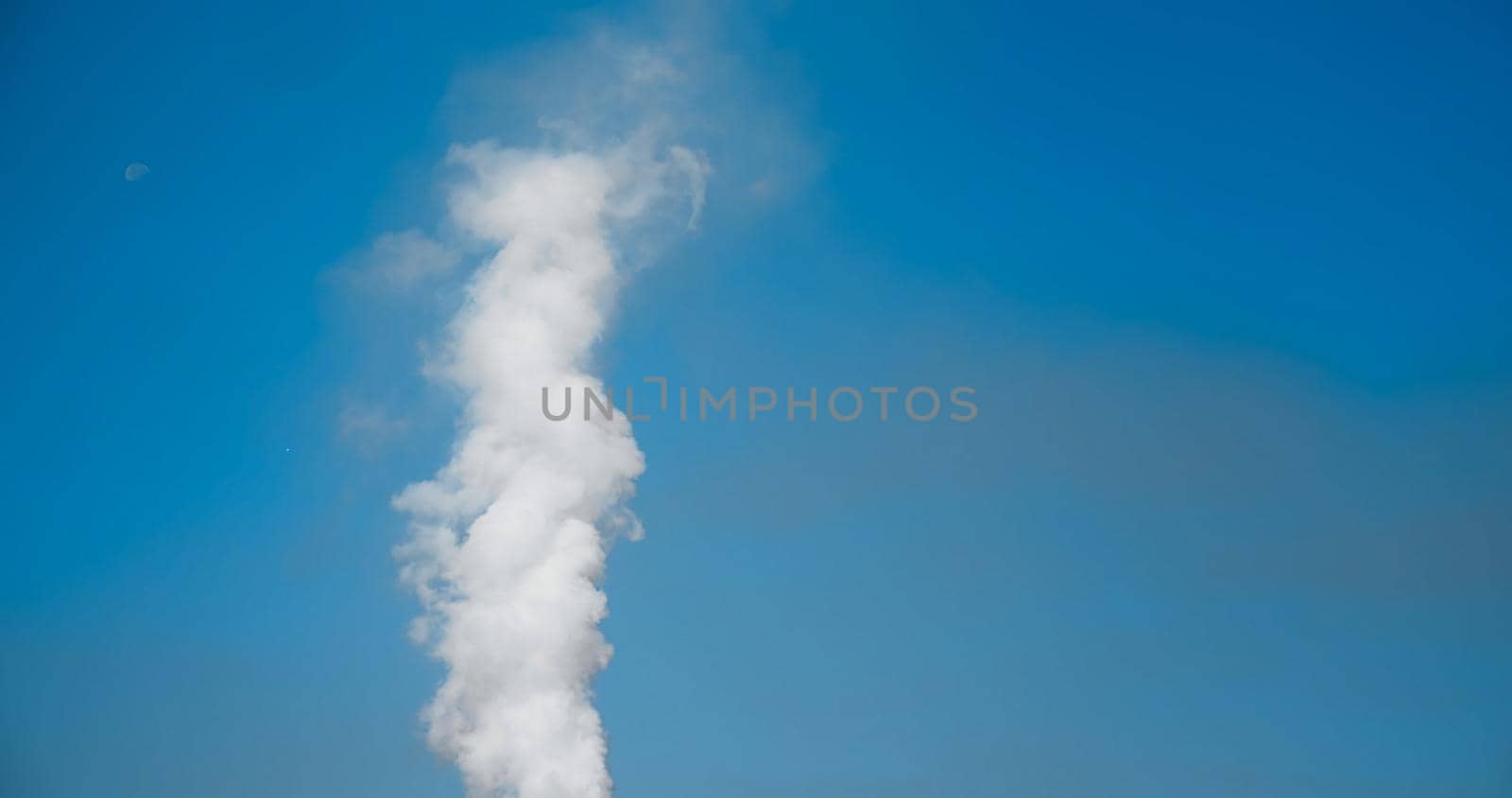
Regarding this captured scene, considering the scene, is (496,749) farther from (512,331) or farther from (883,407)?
(883,407)

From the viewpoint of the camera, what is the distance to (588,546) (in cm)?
4431

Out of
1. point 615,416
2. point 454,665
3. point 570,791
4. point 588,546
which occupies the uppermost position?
point 615,416

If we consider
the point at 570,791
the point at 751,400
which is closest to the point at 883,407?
the point at 751,400

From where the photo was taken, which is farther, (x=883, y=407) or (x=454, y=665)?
(x=883, y=407)

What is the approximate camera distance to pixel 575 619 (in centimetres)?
4350

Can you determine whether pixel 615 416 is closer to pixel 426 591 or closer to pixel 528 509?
pixel 528 509

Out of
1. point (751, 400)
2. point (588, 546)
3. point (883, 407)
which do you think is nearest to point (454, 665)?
point (588, 546)

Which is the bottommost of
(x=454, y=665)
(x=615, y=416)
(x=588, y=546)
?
(x=454, y=665)

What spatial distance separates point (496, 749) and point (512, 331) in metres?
12.3

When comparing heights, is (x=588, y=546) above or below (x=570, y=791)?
above

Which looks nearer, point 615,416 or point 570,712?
point 570,712

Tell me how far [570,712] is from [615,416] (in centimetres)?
887

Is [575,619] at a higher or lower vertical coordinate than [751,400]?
lower

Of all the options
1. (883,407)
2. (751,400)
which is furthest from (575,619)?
(883,407)
